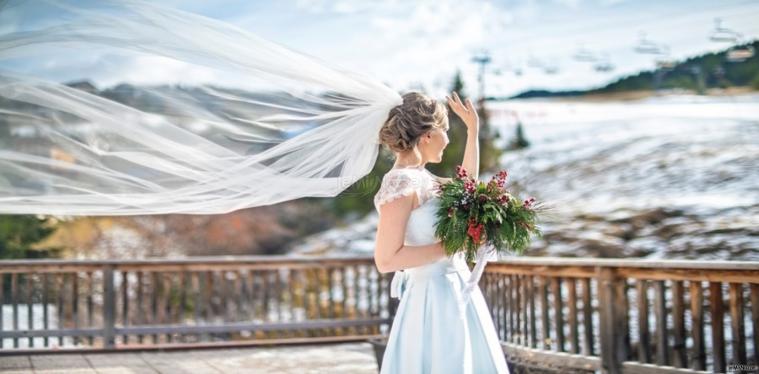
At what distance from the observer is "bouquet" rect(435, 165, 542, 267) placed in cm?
313

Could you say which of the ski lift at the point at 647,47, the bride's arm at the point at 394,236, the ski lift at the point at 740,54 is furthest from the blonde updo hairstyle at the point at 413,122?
the ski lift at the point at 647,47

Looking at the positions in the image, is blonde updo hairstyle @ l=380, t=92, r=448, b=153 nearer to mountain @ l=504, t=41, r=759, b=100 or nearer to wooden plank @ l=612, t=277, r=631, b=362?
wooden plank @ l=612, t=277, r=631, b=362

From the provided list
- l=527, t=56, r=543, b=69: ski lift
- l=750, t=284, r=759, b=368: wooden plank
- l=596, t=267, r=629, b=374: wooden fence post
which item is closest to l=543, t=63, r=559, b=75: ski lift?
l=527, t=56, r=543, b=69: ski lift

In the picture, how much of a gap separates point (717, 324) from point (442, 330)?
2350 mm

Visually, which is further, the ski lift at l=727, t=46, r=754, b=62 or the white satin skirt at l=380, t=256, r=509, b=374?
the ski lift at l=727, t=46, r=754, b=62

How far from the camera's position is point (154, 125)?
4.13 m

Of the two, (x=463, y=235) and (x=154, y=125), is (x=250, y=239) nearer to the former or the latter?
(x=154, y=125)

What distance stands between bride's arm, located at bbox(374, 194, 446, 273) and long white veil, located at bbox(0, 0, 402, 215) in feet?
2.20

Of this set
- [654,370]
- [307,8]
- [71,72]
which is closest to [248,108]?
[71,72]

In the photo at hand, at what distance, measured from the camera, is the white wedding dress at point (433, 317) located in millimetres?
3213

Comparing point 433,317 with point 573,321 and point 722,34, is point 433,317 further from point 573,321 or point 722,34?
point 722,34

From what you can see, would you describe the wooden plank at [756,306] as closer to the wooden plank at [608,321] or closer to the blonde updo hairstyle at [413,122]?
the wooden plank at [608,321]

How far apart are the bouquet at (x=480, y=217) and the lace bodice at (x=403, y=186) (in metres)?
0.07

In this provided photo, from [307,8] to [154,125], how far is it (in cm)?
1632
